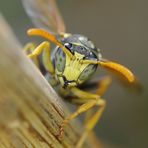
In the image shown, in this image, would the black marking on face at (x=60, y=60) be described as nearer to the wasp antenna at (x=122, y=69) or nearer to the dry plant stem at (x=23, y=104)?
the wasp antenna at (x=122, y=69)

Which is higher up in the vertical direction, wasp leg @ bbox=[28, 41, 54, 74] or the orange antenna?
wasp leg @ bbox=[28, 41, 54, 74]

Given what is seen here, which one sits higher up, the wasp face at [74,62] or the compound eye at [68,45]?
the compound eye at [68,45]

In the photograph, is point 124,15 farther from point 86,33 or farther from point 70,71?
point 70,71

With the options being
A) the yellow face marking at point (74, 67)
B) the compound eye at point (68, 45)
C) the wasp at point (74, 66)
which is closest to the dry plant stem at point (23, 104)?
the wasp at point (74, 66)

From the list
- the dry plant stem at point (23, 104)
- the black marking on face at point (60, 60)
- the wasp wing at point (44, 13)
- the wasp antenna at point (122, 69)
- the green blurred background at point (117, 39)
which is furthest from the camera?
the green blurred background at point (117, 39)

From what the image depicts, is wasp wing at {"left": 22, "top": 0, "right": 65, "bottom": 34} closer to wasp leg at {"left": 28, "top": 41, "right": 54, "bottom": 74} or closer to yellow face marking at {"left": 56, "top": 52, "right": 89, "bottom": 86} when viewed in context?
wasp leg at {"left": 28, "top": 41, "right": 54, "bottom": 74}

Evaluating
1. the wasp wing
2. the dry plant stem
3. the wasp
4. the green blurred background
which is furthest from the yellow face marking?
the green blurred background

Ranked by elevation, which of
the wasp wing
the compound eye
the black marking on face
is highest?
Answer: the wasp wing
